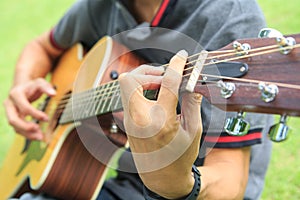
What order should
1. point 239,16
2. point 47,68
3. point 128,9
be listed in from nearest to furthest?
1. point 239,16
2. point 128,9
3. point 47,68

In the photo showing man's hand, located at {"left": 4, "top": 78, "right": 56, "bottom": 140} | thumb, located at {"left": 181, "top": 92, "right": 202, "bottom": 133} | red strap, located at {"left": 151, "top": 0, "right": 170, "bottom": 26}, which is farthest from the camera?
man's hand, located at {"left": 4, "top": 78, "right": 56, "bottom": 140}

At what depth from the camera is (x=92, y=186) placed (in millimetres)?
1231

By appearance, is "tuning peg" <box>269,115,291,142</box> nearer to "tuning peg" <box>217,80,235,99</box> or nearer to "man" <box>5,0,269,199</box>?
"tuning peg" <box>217,80,235,99</box>

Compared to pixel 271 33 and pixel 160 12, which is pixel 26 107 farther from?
pixel 271 33

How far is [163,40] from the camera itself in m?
1.13

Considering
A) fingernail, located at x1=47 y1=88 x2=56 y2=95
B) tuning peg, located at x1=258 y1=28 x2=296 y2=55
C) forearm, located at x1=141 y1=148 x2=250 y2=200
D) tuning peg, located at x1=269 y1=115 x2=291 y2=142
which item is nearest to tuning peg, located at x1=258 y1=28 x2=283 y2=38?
tuning peg, located at x1=258 y1=28 x2=296 y2=55

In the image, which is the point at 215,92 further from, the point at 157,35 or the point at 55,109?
the point at 55,109

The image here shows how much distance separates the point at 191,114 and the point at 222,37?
278mm

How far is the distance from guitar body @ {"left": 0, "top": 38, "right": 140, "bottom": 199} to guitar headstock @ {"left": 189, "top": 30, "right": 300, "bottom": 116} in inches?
14.6

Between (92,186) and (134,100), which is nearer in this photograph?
(134,100)

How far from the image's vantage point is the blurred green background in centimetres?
161

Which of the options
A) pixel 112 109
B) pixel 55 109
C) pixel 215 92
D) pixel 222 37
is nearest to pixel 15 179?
pixel 55 109

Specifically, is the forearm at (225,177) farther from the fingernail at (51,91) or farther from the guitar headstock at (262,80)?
the fingernail at (51,91)

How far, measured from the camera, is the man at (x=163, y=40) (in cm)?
95
